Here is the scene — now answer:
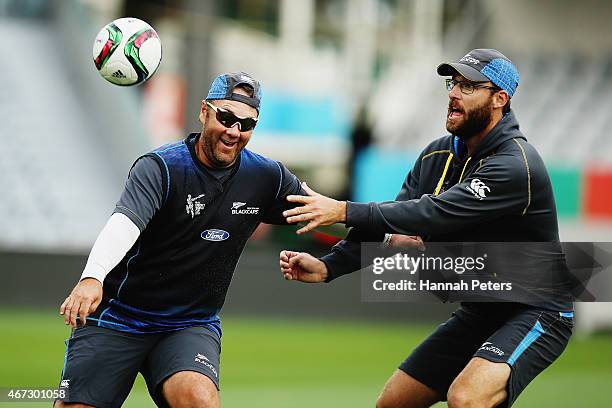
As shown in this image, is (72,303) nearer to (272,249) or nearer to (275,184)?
(275,184)

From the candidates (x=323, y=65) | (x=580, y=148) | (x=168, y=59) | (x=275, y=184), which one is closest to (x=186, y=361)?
(x=275, y=184)

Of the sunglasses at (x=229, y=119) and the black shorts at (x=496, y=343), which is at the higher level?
the sunglasses at (x=229, y=119)

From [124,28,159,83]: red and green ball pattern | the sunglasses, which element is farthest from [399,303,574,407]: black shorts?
[124,28,159,83]: red and green ball pattern

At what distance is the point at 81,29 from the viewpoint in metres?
23.9

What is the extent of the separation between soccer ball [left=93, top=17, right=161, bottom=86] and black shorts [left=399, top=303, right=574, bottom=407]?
8.31 feet

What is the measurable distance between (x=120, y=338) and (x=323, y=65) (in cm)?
2896

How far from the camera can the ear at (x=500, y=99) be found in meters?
6.95

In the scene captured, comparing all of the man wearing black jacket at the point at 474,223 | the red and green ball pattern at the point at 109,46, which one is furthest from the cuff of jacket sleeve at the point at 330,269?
the red and green ball pattern at the point at 109,46

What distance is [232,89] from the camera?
6707 millimetres

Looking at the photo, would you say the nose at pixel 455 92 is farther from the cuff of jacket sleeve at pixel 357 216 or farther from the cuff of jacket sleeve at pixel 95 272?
the cuff of jacket sleeve at pixel 95 272

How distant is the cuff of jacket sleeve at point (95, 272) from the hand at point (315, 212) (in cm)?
112

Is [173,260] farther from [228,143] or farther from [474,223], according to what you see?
[474,223]

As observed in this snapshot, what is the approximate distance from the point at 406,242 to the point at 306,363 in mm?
6920

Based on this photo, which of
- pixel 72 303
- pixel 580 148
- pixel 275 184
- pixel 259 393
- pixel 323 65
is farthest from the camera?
pixel 323 65
